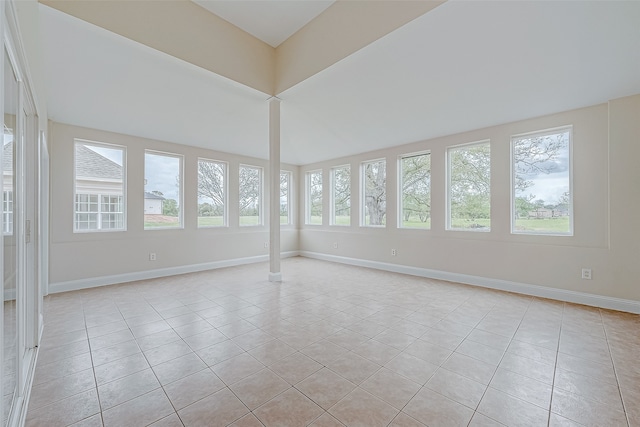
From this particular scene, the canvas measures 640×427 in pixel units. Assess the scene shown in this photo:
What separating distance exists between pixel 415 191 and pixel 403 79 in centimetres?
234

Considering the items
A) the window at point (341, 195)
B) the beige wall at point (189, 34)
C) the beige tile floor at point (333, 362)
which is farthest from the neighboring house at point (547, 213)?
the beige wall at point (189, 34)

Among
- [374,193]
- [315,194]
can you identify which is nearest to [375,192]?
[374,193]

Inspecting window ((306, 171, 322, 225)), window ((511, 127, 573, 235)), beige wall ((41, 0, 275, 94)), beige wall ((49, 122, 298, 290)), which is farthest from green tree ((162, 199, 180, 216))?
window ((511, 127, 573, 235))

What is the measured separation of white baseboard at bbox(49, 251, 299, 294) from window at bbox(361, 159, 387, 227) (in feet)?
9.12

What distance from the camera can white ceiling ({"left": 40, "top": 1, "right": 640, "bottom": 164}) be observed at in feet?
8.29

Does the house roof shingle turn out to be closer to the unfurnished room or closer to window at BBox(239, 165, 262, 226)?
the unfurnished room

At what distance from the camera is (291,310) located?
3236 mm

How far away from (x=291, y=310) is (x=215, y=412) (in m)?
1.67

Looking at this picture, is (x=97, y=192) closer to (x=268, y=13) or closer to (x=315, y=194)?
(x=268, y=13)

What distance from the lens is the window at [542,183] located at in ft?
12.3

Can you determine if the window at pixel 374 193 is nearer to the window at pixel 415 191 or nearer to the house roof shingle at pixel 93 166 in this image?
the window at pixel 415 191

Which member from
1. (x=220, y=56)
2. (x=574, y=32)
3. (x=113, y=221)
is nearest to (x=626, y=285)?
(x=574, y=32)

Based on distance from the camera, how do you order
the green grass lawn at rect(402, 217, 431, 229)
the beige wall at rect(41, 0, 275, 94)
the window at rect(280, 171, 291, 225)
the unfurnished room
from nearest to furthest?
1. the unfurnished room
2. the beige wall at rect(41, 0, 275, 94)
3. the green grass lawn at rect(402, 217, 431, 229)
4. the window at rect(280, 171, 291, 225)

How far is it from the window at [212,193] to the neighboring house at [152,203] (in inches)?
28.6
